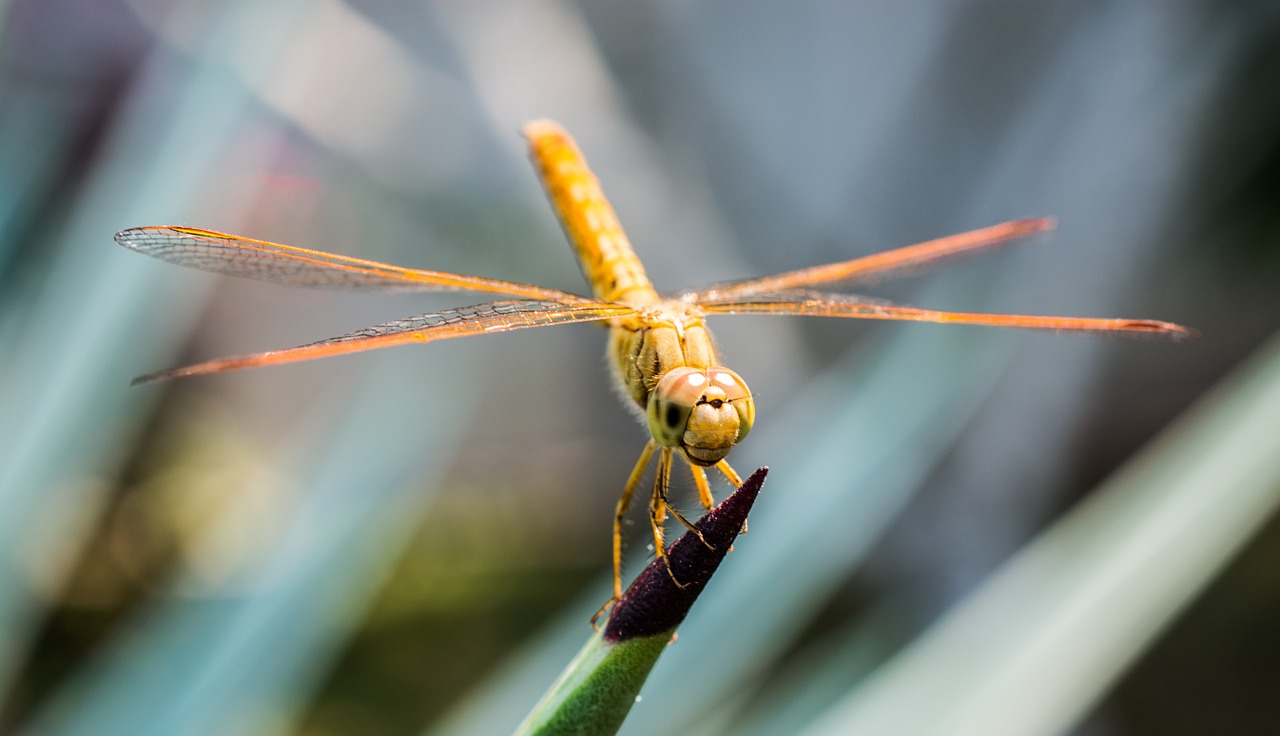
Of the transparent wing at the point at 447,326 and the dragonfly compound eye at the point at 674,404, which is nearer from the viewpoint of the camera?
the transparent wing at the point at 447,326

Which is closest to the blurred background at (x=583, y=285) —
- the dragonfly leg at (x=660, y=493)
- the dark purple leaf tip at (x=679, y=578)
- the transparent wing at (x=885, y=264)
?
the transparent wing at (x=885, y=264)

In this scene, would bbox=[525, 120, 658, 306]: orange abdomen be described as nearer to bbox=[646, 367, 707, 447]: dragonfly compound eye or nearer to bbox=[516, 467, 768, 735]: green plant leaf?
bbox=[646, 367, 707, 447]: dragonfly compound eye

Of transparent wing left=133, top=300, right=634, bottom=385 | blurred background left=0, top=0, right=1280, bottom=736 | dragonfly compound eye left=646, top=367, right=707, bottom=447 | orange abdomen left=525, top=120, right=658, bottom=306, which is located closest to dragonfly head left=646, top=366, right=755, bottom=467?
dragonfly compound eye left=646, top=367, right=707, bottom=447

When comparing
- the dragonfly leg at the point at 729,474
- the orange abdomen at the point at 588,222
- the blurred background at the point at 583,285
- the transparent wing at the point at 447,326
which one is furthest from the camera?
the blurred background at the point at 583,285

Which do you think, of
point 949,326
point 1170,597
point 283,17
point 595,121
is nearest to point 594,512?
point 595,121

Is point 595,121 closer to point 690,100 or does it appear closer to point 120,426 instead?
point 690,100

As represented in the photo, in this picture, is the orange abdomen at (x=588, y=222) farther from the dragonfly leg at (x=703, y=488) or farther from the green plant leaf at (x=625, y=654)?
the green plant leaf at (x=625, y=654)

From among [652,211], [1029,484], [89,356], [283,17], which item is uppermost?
[283,17]

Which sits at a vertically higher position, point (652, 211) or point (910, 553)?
point (652, 211)
